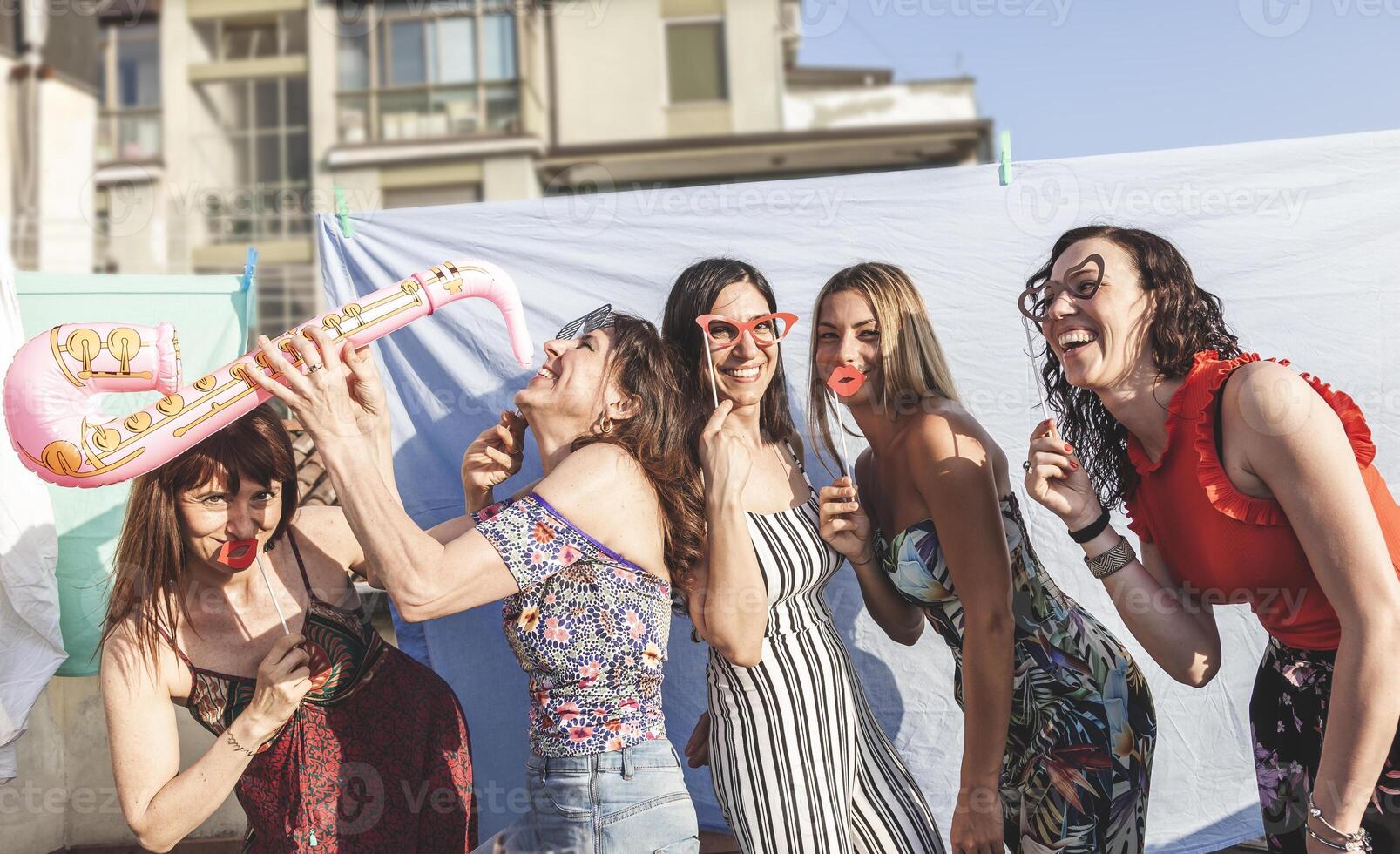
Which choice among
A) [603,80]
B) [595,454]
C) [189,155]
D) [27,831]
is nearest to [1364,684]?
[595,454]

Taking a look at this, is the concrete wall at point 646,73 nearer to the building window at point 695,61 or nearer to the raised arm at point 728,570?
the building window at point 695,61

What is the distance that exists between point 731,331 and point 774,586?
0.66m

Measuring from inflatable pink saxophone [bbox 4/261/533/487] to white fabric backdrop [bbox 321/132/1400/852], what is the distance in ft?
3.95

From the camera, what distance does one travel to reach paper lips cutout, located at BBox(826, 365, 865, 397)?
2.59 meters

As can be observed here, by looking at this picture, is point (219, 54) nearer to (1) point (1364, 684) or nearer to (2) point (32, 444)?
(2) point (32, 444)

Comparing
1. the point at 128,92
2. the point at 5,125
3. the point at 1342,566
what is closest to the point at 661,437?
the point at 1342,566

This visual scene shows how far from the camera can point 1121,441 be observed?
8.45 feet

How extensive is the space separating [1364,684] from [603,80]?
60.9 ft

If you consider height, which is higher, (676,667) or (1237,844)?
(676,667)

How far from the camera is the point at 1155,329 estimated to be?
2.36m

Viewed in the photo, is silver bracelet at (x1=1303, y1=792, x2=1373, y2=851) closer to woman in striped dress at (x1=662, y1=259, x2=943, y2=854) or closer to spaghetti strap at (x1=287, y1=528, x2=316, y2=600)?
woman in striped dress at (x1=662, y1=259, x2=943, y2=854)

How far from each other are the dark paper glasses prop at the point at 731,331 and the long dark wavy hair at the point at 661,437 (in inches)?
4.1

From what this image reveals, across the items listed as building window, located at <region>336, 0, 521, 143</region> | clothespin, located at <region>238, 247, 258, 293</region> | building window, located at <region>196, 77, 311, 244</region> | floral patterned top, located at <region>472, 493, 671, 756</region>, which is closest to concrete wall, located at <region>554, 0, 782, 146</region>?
building window, located at <region>336, 0, 521, 143</region>

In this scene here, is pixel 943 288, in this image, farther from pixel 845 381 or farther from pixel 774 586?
pixel 774 586
